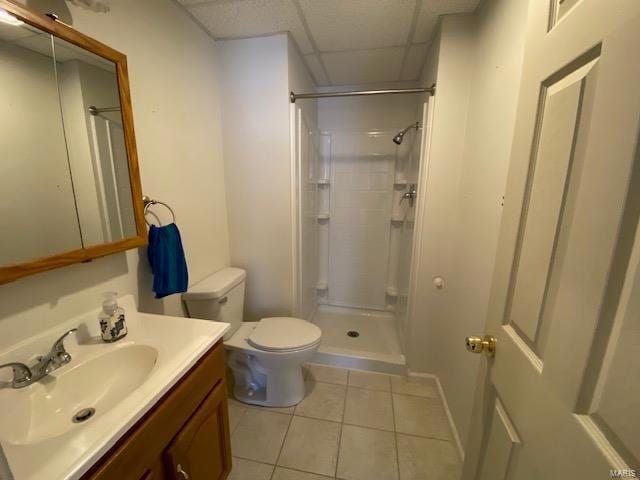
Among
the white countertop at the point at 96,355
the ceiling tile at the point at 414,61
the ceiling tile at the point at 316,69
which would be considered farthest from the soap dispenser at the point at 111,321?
the ceiling tile at the point at 414,61

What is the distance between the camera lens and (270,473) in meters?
1.28

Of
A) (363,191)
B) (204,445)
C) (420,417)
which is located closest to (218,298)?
(204,445)

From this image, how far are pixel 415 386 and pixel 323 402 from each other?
67cm

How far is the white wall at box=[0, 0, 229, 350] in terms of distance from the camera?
2.79 feet

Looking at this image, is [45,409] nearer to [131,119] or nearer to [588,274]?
[131,119]

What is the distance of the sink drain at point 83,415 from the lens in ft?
2.50

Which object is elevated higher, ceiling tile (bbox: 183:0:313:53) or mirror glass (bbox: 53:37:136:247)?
ceiling tile (bbox: 183:0:313:53)

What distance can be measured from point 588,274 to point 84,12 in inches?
63.5

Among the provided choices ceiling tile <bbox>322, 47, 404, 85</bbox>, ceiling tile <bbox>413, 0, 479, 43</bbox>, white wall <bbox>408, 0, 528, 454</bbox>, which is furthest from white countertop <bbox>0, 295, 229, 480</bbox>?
ceiling tile <bbox>322, 47, 404, 85</bbox>

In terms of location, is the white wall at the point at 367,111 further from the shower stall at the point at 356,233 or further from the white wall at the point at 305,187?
the white wall at the point at 305,187

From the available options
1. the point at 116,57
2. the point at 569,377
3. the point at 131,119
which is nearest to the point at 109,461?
the point at 569,377

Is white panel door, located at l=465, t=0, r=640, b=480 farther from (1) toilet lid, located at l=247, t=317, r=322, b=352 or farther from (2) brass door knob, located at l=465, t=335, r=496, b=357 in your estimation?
(1) toilet lid, located at l=247, t=317, r=322, b=352

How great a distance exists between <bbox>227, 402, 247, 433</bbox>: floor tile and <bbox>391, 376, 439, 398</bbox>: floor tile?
1.01 m

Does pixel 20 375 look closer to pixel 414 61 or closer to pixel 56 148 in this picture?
pixel 56 148
